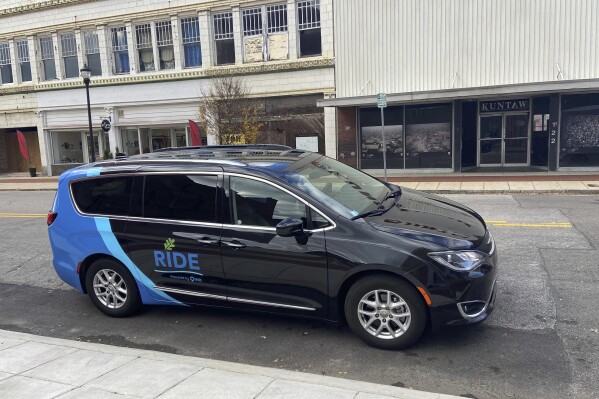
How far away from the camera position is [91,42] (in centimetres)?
2477

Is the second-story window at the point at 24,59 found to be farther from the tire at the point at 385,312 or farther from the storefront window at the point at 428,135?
the tire at the point at 385,312

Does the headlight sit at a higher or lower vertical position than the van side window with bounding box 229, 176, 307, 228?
lower

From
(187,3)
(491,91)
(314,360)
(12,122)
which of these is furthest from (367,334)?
(12,122)

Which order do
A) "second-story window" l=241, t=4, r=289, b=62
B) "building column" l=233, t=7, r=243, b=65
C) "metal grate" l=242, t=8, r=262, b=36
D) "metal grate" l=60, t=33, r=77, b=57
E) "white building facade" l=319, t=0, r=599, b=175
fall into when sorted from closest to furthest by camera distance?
1. "white building facade" l=319, t=0, r=599, b=175
2. "second-story window" l=241, t=4, r=289, b=62
3. "metal grate" l=242, t=8, r=262, b=36
4. "building column" l=233, t=7, r=243, b=65
5. "metal grate" l=60, t=33, r=77, b=57

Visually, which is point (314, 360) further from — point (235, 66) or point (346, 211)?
point (235, 66)

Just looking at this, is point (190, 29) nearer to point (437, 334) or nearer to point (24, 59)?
point (24, 59)

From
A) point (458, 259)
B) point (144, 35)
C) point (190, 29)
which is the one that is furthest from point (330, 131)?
point (458, 259)

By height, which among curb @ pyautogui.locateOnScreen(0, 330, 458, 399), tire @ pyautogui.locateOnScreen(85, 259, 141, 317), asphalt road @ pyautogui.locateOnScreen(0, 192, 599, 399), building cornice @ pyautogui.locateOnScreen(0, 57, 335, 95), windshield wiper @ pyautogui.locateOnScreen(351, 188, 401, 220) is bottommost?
asphalt road @ pyautogui.locateOnScreen(0, 192, 599, 399)

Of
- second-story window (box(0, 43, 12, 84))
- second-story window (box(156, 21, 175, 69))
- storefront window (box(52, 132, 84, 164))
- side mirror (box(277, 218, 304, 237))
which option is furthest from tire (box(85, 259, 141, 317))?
second-story window (box(0, 43, 12, 84))

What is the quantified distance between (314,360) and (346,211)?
1.33 m

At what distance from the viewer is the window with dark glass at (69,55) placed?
25.2 meters

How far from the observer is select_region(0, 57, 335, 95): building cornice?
Answer: 2059cm

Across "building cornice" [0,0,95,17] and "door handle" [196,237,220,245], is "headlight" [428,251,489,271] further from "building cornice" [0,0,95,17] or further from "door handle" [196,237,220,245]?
"building cornice" [0,0,95,17]

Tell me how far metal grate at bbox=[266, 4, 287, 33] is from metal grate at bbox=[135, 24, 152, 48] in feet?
21.1
